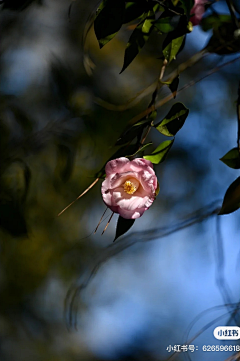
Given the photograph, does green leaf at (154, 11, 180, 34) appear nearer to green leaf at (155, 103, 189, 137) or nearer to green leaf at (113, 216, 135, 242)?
green leaf at (155, 103, 189, 137)

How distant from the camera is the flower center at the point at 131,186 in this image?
317mm

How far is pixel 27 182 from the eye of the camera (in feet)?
2.75

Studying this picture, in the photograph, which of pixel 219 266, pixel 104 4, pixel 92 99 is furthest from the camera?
pixel 92 99

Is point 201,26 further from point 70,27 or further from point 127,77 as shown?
point 70,27

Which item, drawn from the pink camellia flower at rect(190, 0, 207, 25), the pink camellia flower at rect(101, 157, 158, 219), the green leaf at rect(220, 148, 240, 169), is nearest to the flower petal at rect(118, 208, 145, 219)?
the pink camellia flower at rect(101, 157, 158, 219)

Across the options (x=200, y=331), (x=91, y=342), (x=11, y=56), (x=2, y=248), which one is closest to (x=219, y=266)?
(x=200, y=331)

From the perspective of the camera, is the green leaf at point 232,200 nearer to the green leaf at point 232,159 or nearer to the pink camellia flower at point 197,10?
the green leaf at point 232,159

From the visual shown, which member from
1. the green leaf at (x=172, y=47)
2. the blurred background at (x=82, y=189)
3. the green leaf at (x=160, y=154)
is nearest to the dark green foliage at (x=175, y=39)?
the green leaf at (x=172, y=47)

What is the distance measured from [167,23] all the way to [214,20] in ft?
0.60

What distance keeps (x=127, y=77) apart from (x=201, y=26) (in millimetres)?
502

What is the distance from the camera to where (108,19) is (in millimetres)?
311

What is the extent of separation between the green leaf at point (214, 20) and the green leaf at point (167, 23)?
0.17 metres

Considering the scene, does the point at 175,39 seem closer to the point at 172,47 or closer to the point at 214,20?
the point at 172,47

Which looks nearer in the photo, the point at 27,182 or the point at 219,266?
the point at 219,266
